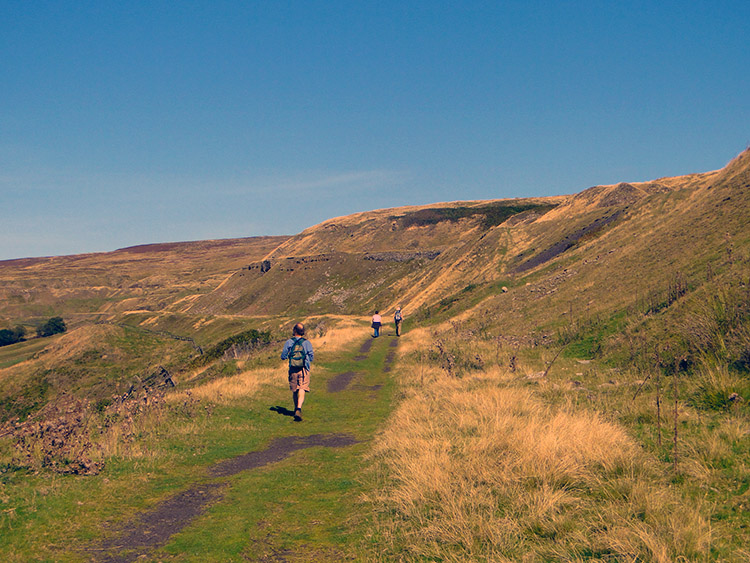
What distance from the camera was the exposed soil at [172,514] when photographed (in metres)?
4.71

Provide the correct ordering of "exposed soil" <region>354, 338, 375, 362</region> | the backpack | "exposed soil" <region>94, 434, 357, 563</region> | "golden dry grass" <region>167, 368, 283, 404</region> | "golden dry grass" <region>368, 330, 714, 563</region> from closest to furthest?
"golden dry grass" <region>368, 330, 714, 563</region>
"exposed soil" <region>94, 434, 357, 563</region>
the backpack
"golden dry grass" <region>167, 368, 283, 404</region>
"exposed soil" <region>354, 338, 375, 362</region>

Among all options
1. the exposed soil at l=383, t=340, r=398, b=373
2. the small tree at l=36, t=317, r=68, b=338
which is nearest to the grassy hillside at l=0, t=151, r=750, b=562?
the exposed soil at l=383, t=340, r=398, b=373

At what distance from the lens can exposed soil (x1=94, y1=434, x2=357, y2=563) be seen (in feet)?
15.5

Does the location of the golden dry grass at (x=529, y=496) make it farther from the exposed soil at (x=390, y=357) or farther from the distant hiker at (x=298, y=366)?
the exposed soil at (x=390, y=357)

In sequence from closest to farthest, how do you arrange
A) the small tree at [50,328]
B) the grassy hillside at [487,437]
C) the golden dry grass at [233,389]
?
the grassy hillside at [487,437] < the golden dry grass at [233,389] < the small tree at [50,328]

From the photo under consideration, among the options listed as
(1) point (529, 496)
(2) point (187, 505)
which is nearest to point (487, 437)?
(1) point (529, 496)

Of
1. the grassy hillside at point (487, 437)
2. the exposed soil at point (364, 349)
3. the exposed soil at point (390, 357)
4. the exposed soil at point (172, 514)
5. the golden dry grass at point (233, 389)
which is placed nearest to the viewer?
the grassy hillside at point (487, 437)

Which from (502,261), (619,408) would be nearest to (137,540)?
(619,408)

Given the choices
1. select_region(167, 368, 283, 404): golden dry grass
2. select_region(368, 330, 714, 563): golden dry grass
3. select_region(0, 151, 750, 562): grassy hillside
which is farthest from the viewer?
select_region(167, 368, 283, 404): golden dry grass

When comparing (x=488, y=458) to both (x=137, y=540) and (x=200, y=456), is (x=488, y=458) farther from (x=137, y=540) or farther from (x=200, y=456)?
(x=200, y=456)

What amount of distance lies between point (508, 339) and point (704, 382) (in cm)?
1199

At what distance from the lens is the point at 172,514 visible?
223 inches

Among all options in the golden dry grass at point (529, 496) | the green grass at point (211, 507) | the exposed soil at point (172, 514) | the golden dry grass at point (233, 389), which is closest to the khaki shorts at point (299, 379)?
the green grass at point (211, 507)

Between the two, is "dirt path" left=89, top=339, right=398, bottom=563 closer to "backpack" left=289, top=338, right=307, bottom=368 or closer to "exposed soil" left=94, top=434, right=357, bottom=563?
"exposed soil" left=94, top=434, right=357, bottom=563
